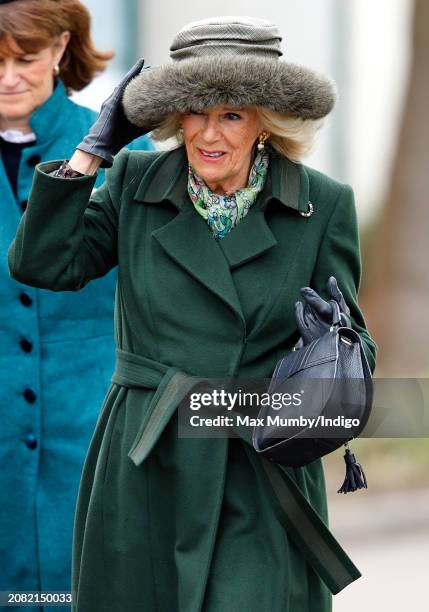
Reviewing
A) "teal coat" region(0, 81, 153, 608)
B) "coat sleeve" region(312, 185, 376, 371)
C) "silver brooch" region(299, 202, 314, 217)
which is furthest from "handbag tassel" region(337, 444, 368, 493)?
"teal coat" region(0, 81, 153, 608)

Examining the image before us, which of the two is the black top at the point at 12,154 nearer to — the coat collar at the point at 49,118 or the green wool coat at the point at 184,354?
the coat collar at the point at 49,118

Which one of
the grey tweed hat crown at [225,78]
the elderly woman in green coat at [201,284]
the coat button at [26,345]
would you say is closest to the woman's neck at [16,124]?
the coat button at [26,345]

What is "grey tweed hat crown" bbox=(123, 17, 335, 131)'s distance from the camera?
12.6 feet

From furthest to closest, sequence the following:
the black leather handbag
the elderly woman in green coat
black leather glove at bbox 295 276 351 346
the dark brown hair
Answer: the dark brown hair → the elderly woman in green coat → black leather glove at bbox 295 276 351 346 → the black leather handbag

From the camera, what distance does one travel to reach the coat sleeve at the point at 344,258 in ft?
13.3

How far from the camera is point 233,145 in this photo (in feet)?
13.0

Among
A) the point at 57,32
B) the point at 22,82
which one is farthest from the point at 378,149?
the point at 22,82

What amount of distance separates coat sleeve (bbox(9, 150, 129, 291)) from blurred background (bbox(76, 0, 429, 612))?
421cm

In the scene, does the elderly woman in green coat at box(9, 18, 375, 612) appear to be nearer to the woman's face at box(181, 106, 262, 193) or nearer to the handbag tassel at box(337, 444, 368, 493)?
the woman's face at box(181, 106, 262, 193)

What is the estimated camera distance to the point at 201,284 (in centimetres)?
396

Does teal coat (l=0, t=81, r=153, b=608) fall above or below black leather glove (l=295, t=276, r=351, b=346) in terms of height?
below

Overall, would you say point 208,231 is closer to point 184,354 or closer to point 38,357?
point 184,354

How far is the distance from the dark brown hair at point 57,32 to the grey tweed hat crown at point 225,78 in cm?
94

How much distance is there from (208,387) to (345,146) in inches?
298
